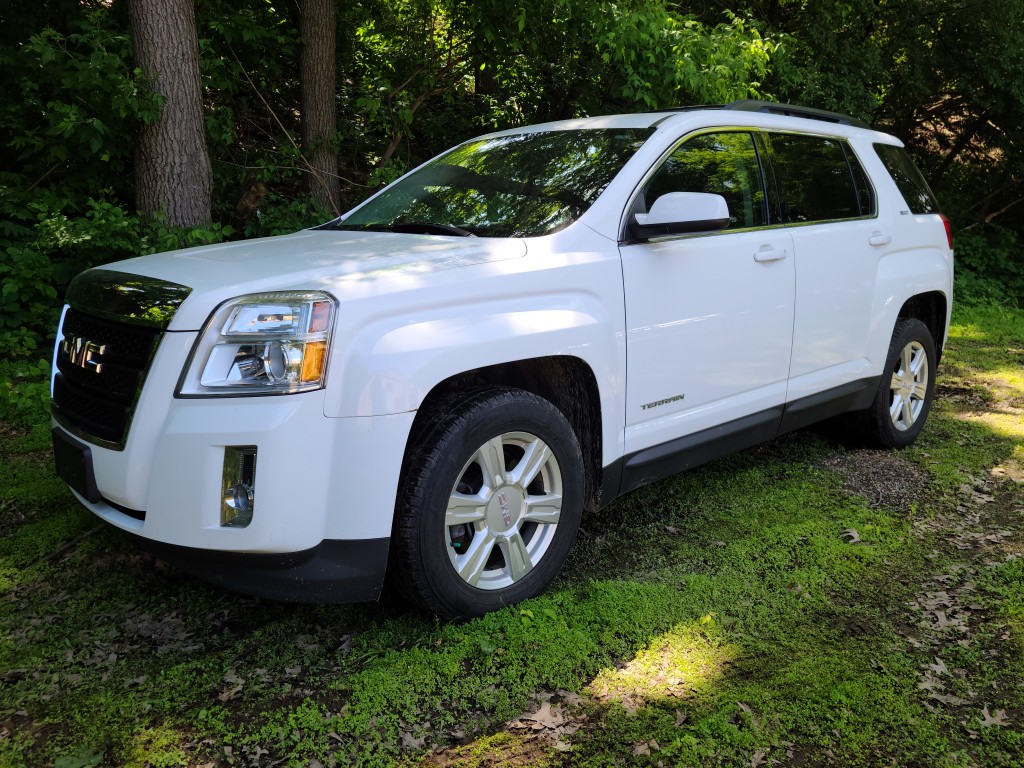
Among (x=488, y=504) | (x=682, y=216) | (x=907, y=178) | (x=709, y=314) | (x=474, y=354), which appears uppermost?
(x=907, y=178)

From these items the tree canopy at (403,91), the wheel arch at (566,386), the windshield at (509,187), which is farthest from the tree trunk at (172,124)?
the wheel arch at (566,386)

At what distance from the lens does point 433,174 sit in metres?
4.22

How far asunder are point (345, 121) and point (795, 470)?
682cm

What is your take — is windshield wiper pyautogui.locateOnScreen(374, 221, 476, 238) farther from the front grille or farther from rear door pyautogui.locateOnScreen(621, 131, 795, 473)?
the front grille

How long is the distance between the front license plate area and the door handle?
279 centimetres

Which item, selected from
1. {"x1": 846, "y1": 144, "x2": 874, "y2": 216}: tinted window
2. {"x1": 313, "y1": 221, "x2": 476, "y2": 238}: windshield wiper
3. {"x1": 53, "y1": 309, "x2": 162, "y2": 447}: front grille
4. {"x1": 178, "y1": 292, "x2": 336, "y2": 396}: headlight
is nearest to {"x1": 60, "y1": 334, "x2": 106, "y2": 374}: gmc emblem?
{"x1": 53, "y1": 309, "x2": 162, "y2": 447}: front grille

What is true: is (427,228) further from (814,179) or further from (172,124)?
(172,124)

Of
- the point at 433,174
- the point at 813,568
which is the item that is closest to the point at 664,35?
the point at 433,174

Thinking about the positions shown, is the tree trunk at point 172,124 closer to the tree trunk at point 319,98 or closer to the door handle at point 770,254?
the tree trunk at point 319,98

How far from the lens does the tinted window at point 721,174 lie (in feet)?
12.1

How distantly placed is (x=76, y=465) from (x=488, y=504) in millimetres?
1381

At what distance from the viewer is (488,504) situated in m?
3.02

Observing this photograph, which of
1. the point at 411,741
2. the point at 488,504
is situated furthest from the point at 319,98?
the point at 411,741

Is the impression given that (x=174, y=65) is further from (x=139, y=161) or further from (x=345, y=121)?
(x=345, y=121)
